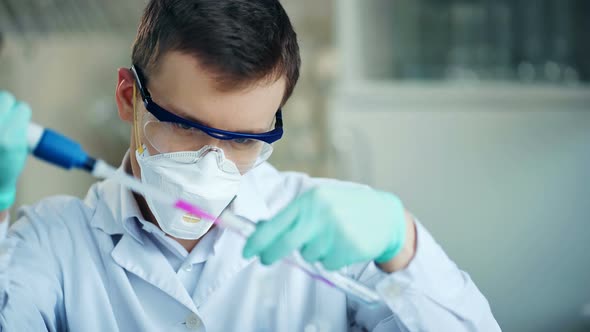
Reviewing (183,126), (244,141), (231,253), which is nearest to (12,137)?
(183,126)

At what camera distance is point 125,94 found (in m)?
1.35

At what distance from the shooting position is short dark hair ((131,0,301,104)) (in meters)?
1.15

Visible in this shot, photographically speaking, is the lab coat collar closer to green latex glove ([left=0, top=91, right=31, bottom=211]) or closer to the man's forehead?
the man's forehead

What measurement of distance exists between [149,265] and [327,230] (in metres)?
0.46

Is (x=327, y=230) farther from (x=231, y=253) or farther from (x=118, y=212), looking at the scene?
(x=118, y=212)

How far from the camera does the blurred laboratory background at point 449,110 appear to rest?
3131 millimetres

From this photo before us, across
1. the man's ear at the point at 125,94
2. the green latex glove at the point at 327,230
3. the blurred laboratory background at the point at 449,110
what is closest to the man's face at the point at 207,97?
the man's ear at the point at 125,94

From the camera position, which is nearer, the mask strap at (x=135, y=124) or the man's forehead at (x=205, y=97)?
the man's forehead at (x=205, y=97)

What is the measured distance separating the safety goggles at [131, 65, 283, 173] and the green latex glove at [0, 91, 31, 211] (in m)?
0.27

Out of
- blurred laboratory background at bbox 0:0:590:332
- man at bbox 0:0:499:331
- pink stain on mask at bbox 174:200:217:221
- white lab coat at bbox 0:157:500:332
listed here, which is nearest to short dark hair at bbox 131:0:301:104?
man at bbox 0:0:499:331

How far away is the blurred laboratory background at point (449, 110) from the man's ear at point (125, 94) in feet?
5.86

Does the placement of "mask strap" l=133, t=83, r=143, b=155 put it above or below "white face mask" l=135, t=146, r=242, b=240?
above

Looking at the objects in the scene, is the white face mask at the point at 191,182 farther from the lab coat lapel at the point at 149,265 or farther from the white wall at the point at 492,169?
the white wall at the point at 492,169

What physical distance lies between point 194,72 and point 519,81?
275cm
